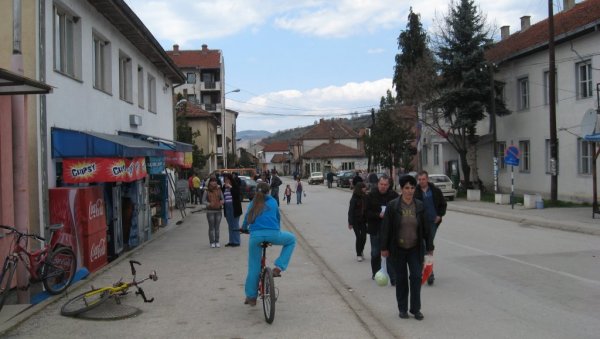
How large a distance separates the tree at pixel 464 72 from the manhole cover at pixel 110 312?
1070 inches

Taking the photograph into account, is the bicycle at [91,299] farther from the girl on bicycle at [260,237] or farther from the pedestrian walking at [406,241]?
the pedestrian walking at [406,241]

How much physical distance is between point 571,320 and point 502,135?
90.7 feet

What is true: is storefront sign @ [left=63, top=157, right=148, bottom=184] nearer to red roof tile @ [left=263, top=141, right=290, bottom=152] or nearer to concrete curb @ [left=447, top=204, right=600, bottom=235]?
concrete curb @ [left=447, top=204, right=600, bottom=235]

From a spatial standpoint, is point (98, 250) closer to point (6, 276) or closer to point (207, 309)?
point (6, 276)

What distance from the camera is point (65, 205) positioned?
9.51m

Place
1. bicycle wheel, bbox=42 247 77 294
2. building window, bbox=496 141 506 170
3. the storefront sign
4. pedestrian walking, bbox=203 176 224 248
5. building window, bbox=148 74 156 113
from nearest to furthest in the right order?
bicycle wheel, bbox=42 247 77 294 → the storefront sign → pedestrian walking, bbox=203 176 224 248 → building window, bbox=148 74 156 113 → building window, bbox=496 141 506 170

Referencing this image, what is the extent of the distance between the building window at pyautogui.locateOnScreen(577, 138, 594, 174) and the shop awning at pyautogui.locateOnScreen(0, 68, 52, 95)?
903 inches

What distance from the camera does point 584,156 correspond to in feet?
81.3

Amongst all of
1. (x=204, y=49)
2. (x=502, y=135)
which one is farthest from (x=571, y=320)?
(x=204, y=49)

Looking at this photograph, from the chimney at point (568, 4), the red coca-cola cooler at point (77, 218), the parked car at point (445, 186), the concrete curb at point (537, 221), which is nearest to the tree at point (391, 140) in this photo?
the parked car at point (445, 186)

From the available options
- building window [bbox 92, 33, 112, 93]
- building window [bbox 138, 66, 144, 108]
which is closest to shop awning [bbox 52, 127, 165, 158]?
building window [bbox 92, 33, 112, 93]

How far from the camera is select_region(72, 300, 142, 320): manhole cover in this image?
22.4ft

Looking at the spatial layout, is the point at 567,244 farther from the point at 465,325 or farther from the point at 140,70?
the point at 140,70

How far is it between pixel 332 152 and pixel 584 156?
232ft
